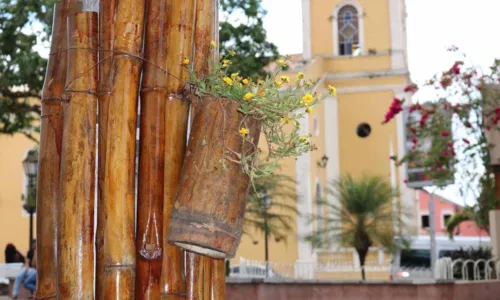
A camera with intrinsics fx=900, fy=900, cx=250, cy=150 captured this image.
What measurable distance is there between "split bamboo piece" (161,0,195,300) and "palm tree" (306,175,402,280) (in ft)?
64.1

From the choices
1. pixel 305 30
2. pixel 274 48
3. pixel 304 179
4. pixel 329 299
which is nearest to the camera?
pixel 329 299

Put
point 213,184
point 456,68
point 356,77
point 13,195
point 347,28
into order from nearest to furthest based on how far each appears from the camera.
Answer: point 213,184 < point 456,68 < point 356,77 < point 13,195 < point 347,28

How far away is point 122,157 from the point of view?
3961 mm

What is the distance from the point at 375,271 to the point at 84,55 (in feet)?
82.1

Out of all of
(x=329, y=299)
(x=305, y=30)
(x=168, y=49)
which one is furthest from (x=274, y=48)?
(x=305, y=30)

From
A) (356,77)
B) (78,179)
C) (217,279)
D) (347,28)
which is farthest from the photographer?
(347,28)

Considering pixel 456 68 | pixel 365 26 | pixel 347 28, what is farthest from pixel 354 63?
pixel 456 68

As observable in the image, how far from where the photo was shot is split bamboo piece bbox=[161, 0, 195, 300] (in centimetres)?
A: 396

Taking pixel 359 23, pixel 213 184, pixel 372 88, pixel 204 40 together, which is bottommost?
pixel 213 184

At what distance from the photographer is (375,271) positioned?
28.3 metres

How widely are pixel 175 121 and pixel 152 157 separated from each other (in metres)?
0.20

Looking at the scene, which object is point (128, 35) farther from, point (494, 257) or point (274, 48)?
point (274, 48)

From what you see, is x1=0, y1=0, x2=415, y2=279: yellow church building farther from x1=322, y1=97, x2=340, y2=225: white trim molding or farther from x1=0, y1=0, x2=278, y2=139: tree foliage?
x1=0, y1=0, x2=278, y2=139: tree foliage

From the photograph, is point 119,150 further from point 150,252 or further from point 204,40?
point 204,40
